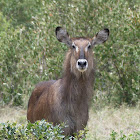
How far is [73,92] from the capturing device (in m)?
6.26

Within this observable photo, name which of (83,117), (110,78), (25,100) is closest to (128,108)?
(110,78)

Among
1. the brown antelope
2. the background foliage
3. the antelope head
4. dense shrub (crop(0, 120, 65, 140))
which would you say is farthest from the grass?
dense shrub (crop(0, 120, 65, 140))

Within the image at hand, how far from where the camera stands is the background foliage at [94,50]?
10.3 m

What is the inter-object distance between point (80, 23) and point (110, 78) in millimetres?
1710

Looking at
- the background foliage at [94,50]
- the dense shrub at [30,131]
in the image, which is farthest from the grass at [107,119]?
the dense shrub at [30,131]

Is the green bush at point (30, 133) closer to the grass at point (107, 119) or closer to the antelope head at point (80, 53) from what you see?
the antelope head at point (80, 53)

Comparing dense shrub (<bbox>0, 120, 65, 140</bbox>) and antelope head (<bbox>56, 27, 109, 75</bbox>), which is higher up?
antelope head (<bbox>56, 27, 109, 75</bbox>)

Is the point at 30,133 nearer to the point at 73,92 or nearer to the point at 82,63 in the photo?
the point at 82,63

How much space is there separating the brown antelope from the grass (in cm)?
116

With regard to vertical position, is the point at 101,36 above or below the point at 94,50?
above

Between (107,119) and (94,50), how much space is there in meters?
2.06

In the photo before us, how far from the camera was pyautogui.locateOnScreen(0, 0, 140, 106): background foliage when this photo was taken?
10258 mm

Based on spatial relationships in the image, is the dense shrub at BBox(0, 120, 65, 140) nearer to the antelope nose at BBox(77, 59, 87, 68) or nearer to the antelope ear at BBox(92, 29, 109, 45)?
the antelope nose at BBox(77, 59, 87, 68)

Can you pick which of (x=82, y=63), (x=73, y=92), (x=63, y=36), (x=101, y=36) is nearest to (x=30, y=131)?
(x=82, y=63)
